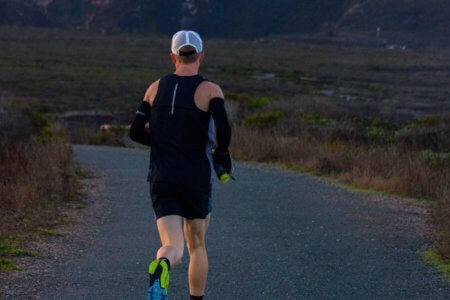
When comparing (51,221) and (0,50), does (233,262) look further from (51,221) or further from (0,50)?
(0,50)

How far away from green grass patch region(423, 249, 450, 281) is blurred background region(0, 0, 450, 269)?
8cm

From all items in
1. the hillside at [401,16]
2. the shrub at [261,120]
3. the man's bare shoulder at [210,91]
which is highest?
the hillside at [401,16]

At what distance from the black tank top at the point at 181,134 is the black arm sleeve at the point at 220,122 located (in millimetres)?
39

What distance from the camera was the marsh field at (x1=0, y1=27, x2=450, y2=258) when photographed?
62.2 ft

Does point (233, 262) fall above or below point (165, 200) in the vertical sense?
below

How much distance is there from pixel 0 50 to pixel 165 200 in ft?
263

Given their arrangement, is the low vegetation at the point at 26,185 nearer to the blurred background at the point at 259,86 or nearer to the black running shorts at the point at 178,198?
the blurred background at the point at 259,86

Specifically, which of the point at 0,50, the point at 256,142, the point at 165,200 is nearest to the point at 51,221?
the point at 165,200

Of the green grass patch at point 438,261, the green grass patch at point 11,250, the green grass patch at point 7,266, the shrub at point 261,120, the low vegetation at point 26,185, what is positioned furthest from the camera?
the shrub at point 261,120

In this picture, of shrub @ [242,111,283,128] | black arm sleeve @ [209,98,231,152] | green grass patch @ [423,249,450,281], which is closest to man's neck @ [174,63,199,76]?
black arm sleeve @ [209,98,231,152]

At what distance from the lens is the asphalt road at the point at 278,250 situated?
8594 millimetres

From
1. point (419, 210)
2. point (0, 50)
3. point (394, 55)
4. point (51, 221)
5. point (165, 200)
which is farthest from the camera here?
point (394, 55)

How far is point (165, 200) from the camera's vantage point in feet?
23.2

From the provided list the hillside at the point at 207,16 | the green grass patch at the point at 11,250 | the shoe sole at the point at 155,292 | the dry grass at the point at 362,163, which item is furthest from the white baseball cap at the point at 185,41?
the hillside at the point at 207,16
